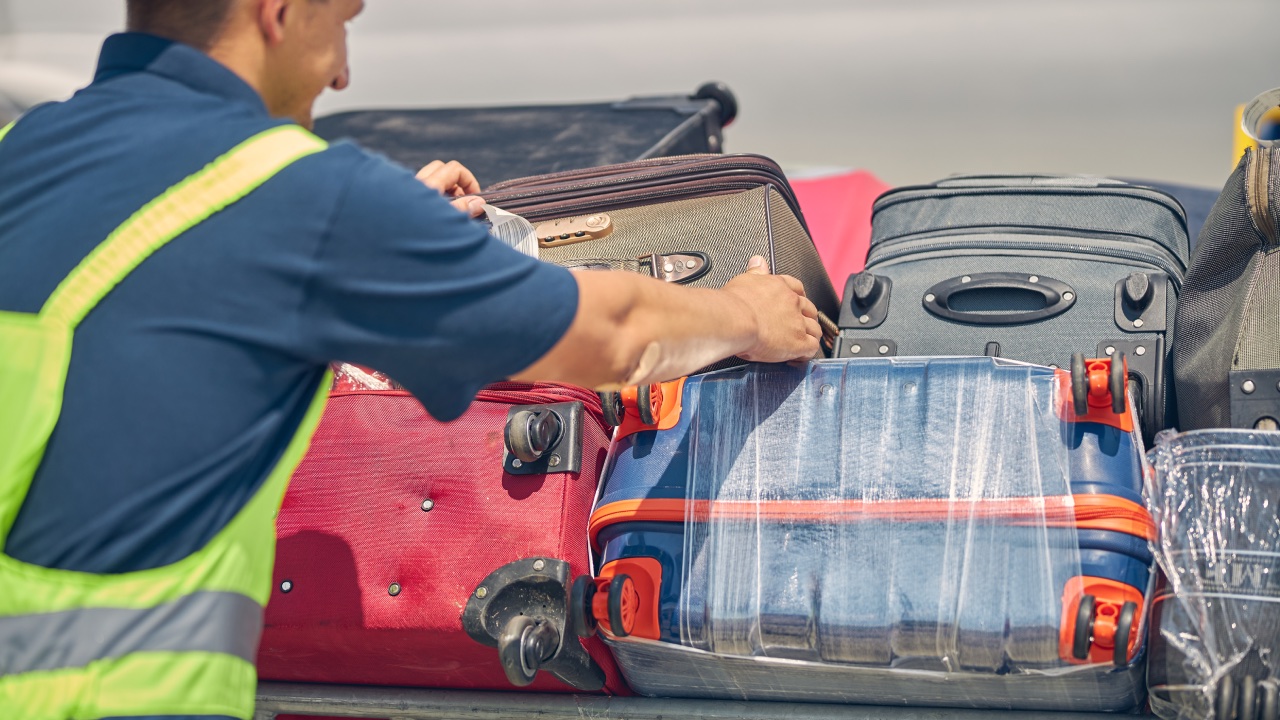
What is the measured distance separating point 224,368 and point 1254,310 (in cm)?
89

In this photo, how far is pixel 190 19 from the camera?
939 mm

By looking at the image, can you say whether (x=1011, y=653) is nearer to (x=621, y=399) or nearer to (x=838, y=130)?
(x=621, y=399)

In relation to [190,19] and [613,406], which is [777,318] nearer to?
Result: [613,406]

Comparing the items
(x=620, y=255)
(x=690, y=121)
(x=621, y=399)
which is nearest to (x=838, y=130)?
(x=690, y=121)

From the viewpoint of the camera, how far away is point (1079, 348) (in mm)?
1354

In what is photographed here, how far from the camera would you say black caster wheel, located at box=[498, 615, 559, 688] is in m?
1.13

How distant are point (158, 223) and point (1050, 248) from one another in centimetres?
101

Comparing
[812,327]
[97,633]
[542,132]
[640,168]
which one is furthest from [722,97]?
[97,633]

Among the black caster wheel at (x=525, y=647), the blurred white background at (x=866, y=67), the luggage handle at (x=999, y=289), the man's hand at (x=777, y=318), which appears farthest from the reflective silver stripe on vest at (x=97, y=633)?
the blurred white background at (x=866, y=67)

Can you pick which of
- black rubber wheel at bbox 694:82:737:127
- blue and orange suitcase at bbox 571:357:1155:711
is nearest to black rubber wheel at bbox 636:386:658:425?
blue and orange suitcase at bbox 571:357:1155:711

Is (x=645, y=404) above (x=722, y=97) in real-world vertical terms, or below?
below

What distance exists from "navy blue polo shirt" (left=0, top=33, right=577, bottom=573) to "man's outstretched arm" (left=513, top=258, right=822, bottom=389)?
0.15 ft

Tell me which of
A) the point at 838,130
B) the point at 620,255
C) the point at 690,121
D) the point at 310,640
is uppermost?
the point at 838,130

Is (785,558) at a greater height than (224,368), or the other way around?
(224,368)
